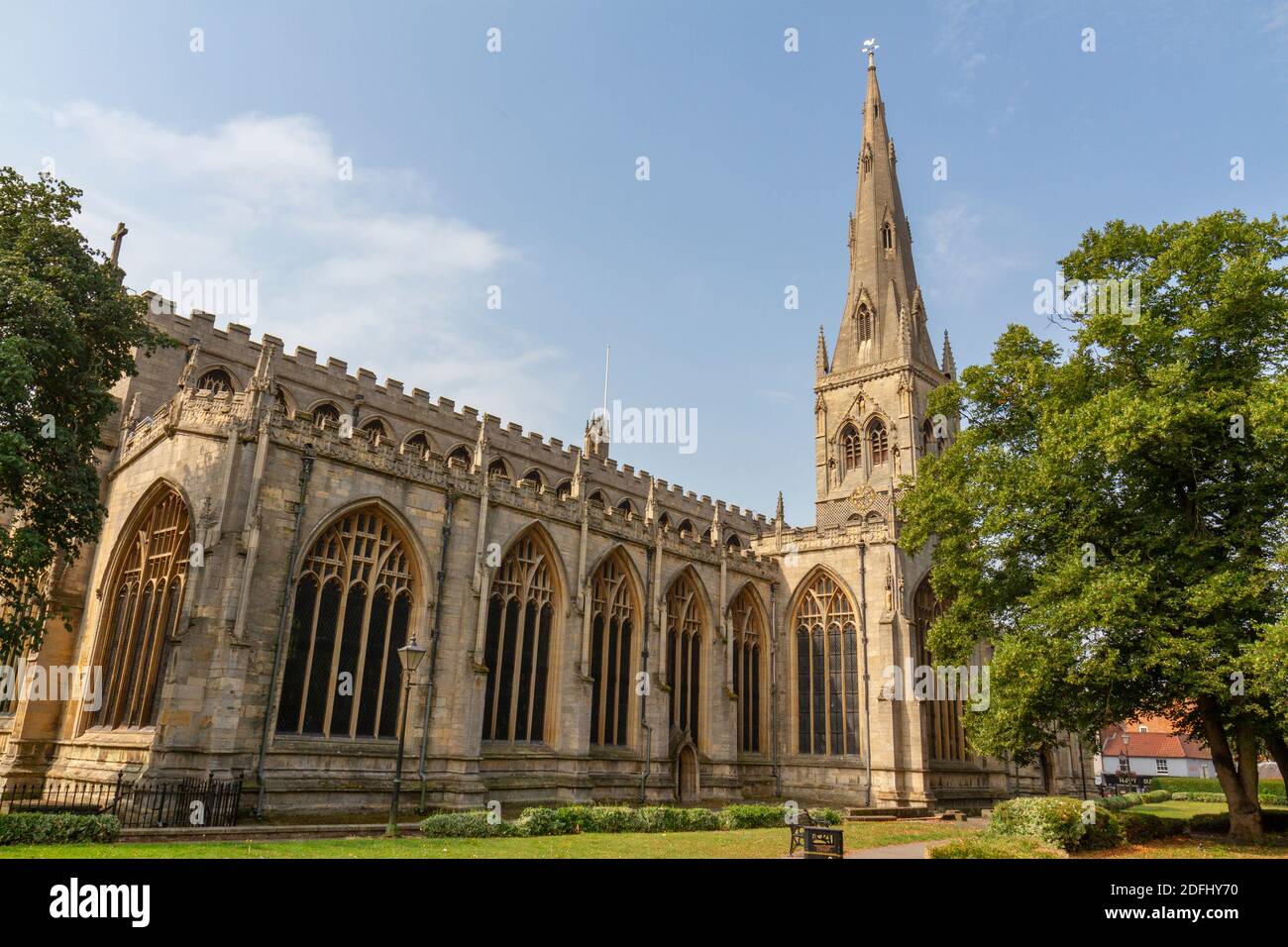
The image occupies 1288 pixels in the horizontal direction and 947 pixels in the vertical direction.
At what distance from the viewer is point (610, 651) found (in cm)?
2983

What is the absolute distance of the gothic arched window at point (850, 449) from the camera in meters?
46.4

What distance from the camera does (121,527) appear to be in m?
22.9

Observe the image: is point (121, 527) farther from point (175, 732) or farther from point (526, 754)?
point (526, 754)

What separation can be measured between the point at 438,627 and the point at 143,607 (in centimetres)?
747

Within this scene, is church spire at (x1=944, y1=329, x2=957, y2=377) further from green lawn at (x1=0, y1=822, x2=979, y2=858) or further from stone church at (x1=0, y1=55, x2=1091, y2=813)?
green lawn at (x1=0, y1=822, x2=979, y2=858)

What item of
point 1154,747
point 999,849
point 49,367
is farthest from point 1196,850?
point 1154,747

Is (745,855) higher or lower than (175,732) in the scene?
lower

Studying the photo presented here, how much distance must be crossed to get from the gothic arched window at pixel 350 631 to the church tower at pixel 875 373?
25037 mm

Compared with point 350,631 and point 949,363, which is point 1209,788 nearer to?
point 949,363

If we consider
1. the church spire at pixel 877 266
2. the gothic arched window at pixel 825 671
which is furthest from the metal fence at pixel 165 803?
the church spire at pixel 877 266

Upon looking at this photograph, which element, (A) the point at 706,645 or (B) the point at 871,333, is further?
(B) the point at 871,333

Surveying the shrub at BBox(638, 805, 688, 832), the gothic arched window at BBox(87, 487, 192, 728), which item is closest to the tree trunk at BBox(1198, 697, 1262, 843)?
the shrub at BBox(638, 805, 688, 832)

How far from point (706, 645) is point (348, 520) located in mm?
15926
